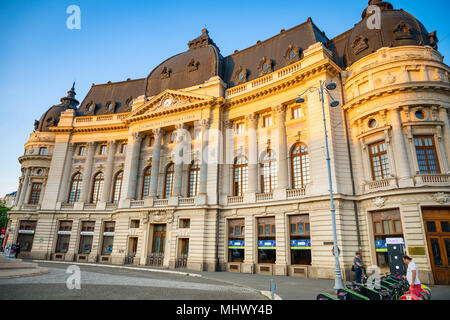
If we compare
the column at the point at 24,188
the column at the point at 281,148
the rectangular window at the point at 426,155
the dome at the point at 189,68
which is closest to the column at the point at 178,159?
the dome at the point at 189,68

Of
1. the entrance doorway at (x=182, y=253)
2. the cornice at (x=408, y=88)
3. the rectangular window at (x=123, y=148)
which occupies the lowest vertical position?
the entrance doorway at (x=182, y=253)

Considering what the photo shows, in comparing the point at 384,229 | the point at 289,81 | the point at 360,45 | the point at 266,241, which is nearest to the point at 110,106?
the point at 289,81

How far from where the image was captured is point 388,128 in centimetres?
2139

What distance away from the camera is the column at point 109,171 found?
3572 cm

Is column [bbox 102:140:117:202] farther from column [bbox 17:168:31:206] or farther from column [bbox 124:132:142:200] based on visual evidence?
column [bbox 17:168:31:206]

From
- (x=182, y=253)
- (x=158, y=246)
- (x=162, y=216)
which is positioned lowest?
(x=182, y=253)

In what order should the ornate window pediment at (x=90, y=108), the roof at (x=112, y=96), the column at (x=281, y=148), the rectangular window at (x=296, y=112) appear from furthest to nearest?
1. the ornate window pediment at (x=90, y=108)
2. the roof at (x=112, y=96)
3. the rectangular window at (x=296, y=112)
4. the column at (x=281, y=148)

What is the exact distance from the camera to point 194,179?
3125 cm

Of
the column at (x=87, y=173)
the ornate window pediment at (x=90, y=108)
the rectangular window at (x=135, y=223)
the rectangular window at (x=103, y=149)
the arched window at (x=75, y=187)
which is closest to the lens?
the rectangular window at (x=135, y=223)

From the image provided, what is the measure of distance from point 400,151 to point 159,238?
77.5 ft

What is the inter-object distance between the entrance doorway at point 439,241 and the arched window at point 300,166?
358 inches

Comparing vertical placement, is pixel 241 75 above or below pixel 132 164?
above

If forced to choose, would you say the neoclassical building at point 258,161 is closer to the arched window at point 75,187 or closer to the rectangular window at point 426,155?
the rectangular window at point 426,155

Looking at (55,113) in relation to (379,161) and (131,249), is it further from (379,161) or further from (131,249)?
(379,161)
